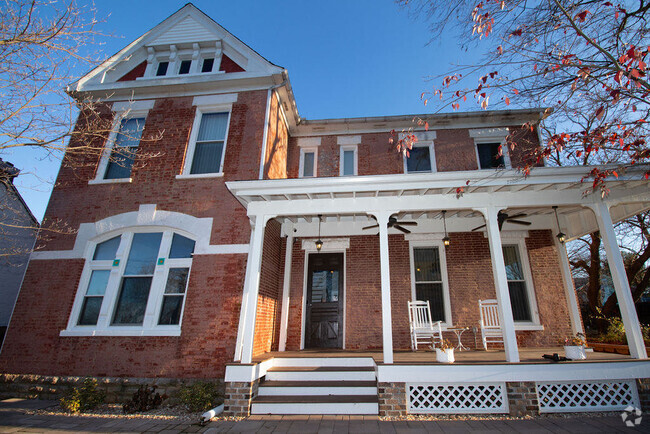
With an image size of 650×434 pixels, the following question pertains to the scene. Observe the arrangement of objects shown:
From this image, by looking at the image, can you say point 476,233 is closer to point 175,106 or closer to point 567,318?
point 567,318

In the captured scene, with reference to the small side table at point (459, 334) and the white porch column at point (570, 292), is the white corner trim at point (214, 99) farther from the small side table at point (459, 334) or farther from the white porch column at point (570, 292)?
the white porch column at point (570, 292)

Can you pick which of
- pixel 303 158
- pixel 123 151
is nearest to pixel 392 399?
pixel 303 158

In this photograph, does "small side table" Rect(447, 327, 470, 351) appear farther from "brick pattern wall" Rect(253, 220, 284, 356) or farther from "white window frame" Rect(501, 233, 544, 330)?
"brick pattern wall" Rect(253, 220, 284, 356)

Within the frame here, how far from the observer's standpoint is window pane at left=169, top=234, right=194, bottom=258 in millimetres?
6723

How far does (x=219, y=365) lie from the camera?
5.79 meters

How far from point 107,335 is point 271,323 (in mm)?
3305

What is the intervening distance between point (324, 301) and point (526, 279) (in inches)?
199

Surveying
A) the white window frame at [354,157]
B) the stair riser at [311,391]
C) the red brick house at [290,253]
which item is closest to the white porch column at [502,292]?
the red brick house at [290,253]

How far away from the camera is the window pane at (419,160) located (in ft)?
29.4

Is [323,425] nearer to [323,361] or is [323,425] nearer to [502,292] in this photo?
[323,361]

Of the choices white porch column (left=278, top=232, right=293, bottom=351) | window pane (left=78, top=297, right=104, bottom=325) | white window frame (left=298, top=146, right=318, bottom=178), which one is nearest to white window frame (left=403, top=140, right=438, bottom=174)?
white window frame (left=298, top=146, right=318, bottom=178)

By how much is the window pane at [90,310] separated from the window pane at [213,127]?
4.29 m

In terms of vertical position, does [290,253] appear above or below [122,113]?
below

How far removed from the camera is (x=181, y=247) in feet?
22.3
